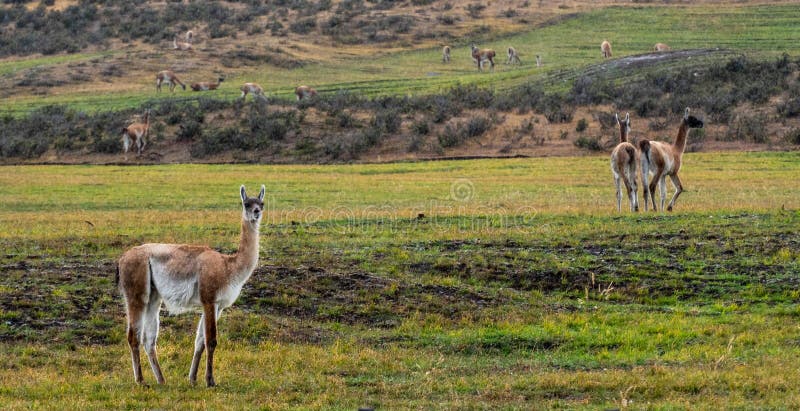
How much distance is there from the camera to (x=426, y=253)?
1806 cm

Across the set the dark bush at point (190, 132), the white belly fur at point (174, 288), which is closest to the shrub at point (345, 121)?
the dark bush at point (190, 132)

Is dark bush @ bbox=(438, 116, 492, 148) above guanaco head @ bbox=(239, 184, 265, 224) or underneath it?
underneath

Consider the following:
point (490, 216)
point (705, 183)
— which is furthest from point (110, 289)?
point (705, 183)

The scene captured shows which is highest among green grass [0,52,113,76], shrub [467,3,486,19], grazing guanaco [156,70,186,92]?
shrub [467,3,486,19]

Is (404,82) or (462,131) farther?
(404,82)

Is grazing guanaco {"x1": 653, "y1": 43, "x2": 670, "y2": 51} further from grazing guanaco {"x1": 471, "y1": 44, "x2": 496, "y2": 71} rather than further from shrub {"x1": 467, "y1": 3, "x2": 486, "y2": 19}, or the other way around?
shrub {"x1": 467, "y1": 3, "x2": 486, "y2": 19}

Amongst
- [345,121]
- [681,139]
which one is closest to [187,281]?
[681,139]

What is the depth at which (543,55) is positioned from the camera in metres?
63.4

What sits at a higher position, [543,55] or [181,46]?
[181,46]

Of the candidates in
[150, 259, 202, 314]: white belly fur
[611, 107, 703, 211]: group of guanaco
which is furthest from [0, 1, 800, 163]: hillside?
[150, 259, 202, 314]: white belly fur

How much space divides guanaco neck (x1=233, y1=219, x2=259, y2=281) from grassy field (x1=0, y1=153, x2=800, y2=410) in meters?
1.25

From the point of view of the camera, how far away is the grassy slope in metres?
55.1

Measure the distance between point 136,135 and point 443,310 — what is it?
3022 cm

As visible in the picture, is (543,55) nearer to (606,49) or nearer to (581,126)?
(606,49)
